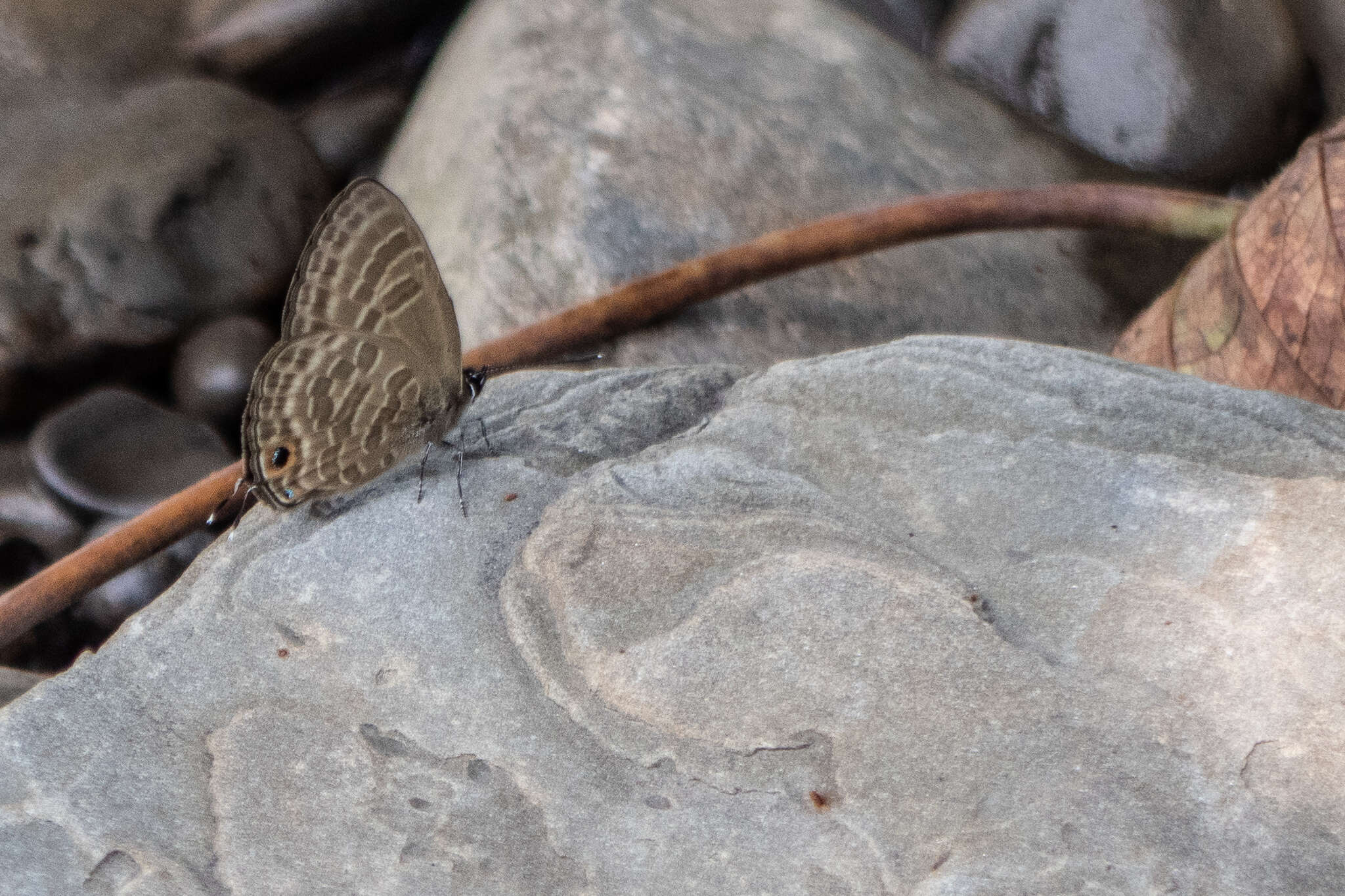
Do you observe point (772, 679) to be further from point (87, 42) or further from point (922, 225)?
point (87, 42)

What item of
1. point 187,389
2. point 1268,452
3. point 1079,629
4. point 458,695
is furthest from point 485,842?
point 187,389

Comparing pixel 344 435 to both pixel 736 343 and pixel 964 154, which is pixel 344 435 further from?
pixel 964 154

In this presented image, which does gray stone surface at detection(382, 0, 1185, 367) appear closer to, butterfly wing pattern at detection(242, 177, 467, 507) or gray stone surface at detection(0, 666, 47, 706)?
butterfly wing pattern at detection(242, 177, 467, 507)

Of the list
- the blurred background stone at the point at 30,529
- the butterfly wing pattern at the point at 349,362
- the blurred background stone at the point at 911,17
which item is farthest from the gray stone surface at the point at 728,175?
the blurred background stone at the point at 30,529

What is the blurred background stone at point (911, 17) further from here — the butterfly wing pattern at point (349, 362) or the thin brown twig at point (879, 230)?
the butterfly wing pattern at point (349, 362)

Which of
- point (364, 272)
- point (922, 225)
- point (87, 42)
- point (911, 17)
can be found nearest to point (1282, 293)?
point (922, 225)
